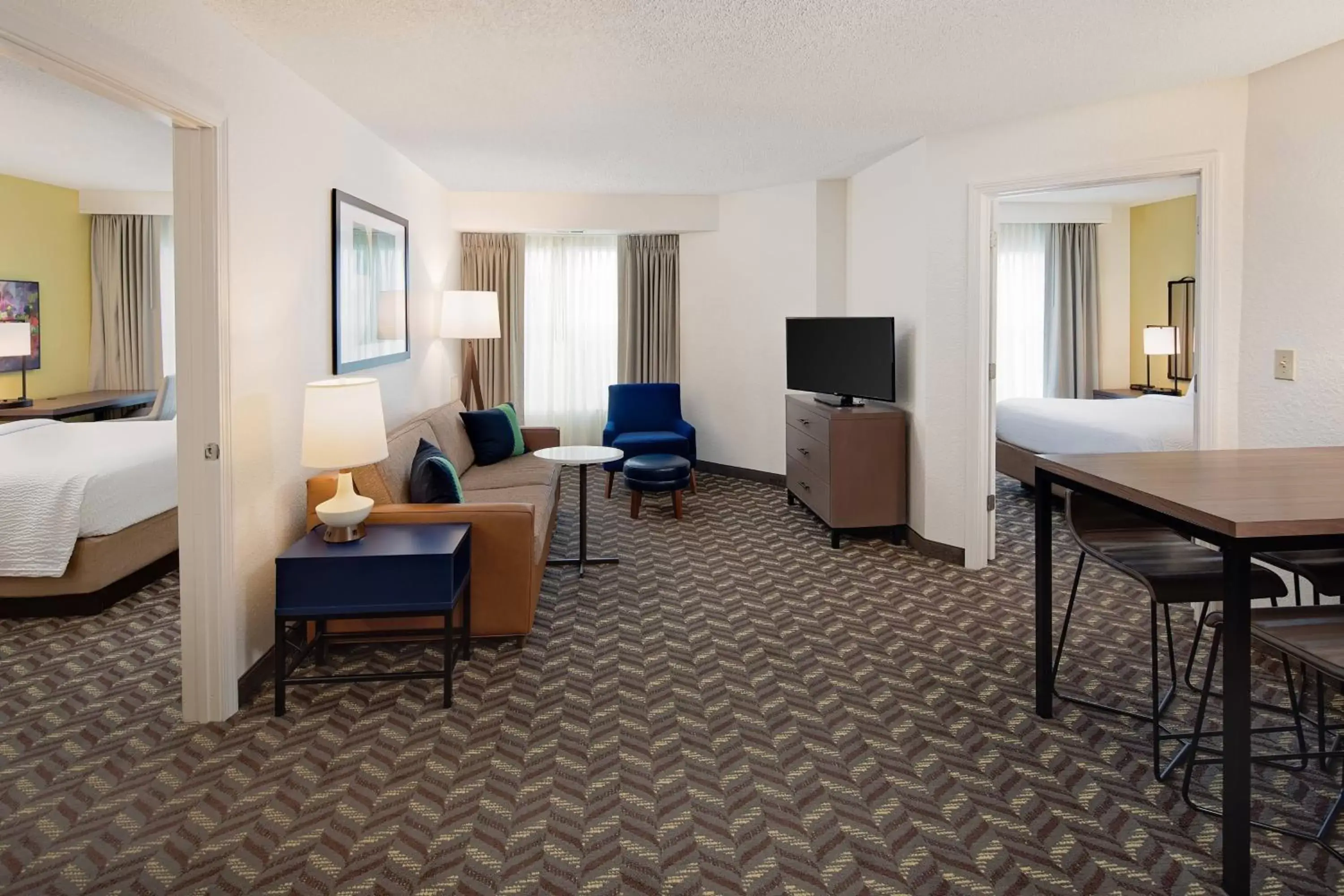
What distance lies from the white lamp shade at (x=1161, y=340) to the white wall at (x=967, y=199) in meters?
3.64

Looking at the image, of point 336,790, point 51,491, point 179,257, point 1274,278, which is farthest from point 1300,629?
point 51,491

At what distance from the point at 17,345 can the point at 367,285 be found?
132 inches

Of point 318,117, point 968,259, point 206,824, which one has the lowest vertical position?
point 206,824

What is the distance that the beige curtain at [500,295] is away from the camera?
759 centimetres

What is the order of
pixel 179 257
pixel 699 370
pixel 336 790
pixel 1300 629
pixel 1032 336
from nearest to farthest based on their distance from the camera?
pixel 1300 629 < pixel 336 790 < pixel 179 257 < pixel 699 370 < pixel 1032 336

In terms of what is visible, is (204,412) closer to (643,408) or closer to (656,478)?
(656,478)

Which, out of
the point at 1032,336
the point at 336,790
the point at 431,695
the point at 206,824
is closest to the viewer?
the point at 206,824

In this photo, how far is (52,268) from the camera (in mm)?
6707

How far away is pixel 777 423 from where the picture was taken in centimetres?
712

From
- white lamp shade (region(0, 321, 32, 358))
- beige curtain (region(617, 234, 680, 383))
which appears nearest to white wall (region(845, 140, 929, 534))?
beige curtain (region(617, 234, 680, 383))

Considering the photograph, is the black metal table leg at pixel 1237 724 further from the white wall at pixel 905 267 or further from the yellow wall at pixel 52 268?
the yellow wall at pixel 52 268

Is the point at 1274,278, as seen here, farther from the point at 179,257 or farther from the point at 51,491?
the point at 51,491

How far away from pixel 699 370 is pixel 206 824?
5927mm

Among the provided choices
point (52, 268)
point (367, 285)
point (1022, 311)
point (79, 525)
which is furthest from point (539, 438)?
point (1022, 311)
